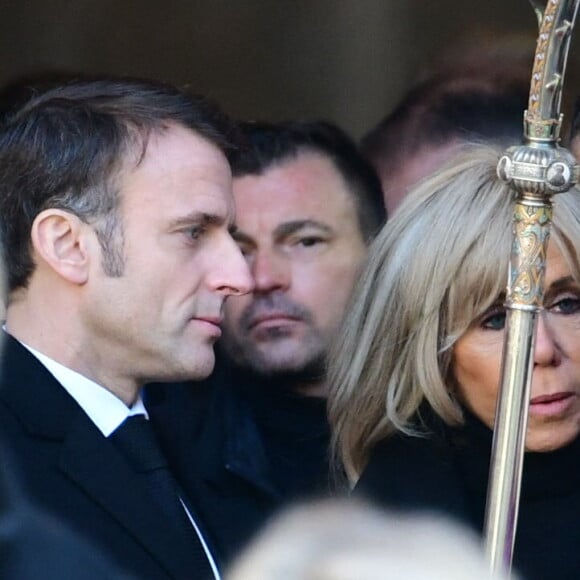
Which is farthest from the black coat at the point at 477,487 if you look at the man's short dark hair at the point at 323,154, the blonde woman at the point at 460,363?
the man's short dark hair at the point at 323,154

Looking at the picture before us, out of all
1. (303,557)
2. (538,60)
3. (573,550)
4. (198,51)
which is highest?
(198,51)

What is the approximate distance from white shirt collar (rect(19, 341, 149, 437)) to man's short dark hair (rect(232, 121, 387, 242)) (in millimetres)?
589

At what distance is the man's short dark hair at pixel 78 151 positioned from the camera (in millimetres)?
1883

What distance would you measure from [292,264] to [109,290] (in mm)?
542

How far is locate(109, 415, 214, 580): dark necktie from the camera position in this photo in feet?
6.06

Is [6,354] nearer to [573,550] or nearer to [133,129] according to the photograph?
[133,129]

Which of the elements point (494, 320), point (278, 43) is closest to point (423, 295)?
point (494, 320)

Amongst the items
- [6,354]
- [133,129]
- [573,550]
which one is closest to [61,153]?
[133,129]

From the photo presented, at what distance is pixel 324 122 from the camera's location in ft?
8.75

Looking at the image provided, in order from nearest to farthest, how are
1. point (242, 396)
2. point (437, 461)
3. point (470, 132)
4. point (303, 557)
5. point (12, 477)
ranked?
point (303, 557), point (12, 477), point (437, 461), point (242, 396), point (470, 132)

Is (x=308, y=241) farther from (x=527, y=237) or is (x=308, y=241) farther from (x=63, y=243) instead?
(x=527, y=237)

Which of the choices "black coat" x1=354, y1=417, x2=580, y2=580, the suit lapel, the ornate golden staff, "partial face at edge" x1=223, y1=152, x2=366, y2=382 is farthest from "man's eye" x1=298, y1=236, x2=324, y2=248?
the ornate golden staff

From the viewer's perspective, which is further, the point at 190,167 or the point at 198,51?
the point at 198,51

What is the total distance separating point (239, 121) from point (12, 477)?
3.20 feet
